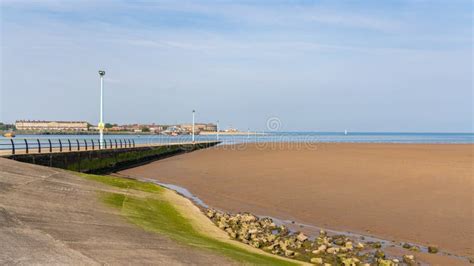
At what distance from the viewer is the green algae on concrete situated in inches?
374

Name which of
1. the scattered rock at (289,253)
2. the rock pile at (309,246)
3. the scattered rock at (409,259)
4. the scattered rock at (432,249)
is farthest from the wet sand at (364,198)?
the scattered rock at (289,253)

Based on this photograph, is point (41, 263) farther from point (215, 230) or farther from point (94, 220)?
point (215, 230)

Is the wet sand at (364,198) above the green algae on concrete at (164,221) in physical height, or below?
below

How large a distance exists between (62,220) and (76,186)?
5220mm

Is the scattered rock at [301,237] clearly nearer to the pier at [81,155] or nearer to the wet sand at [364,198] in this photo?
the wet sand at [364,198]

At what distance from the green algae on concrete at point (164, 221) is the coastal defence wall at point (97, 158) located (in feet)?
25.6

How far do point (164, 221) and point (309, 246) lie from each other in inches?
143

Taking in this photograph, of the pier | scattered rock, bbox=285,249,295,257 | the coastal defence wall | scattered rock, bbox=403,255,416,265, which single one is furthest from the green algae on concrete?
the pier

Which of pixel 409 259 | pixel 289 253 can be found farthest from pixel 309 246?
pixel 409 259

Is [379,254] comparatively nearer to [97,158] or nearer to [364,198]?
[364,198]

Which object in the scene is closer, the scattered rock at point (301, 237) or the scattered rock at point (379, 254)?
the scattered rock at point (379, 254)

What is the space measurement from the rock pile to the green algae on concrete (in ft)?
3.26

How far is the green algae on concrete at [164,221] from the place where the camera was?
31.2ft

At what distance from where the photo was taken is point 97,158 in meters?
33.8
